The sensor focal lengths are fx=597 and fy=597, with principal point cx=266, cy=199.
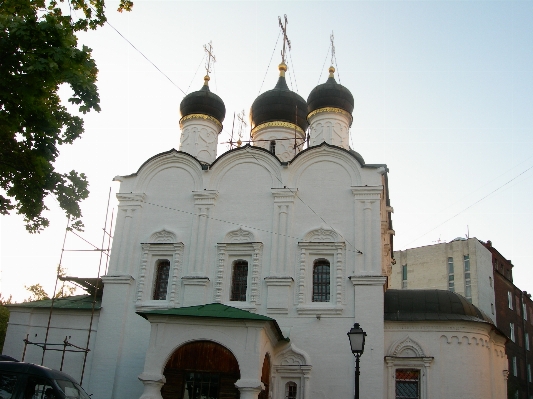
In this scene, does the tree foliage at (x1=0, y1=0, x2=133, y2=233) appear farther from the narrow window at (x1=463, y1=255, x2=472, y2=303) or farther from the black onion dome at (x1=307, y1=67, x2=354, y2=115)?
the narrow window at (x1=463, y1=255, x2=472, y2=303)

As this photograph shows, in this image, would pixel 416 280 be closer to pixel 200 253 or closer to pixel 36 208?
pixel 200 253

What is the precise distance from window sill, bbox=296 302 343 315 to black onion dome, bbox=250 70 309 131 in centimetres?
773

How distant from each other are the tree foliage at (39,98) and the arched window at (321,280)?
755 centimetres

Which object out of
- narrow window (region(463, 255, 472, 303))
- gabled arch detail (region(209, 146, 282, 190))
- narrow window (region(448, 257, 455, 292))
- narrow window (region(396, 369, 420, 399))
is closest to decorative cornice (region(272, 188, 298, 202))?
gabled arch detail (region(209, 146, 282, 190))

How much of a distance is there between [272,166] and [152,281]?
4.54 metres

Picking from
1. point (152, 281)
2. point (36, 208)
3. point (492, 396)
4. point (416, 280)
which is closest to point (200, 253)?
point (152, 281)

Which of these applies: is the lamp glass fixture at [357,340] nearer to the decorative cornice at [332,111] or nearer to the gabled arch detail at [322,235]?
the gabled arch detail at [322,235]

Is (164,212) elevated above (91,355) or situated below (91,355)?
above

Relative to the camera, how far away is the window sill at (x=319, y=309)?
581 inches

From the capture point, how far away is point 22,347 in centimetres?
1578

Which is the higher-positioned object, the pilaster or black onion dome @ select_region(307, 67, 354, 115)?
black onion dome @ select_region(307, 67, 354, 115)

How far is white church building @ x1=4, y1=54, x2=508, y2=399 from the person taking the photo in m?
13.0

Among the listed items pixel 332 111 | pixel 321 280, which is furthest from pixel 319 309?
pixel 332 111

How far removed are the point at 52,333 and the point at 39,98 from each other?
30.5ft
